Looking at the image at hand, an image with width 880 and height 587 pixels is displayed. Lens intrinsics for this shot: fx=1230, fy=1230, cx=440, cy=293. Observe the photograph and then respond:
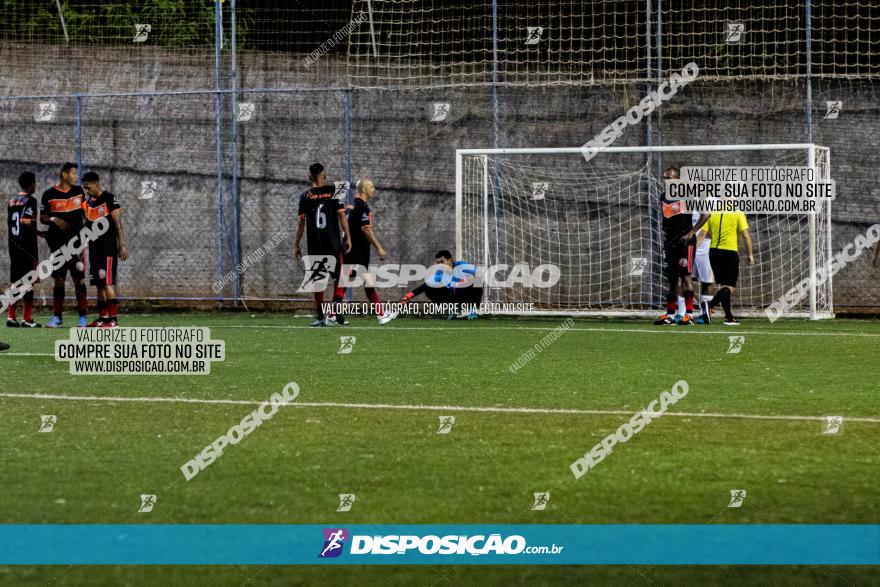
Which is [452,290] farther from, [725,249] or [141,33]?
[141,33]

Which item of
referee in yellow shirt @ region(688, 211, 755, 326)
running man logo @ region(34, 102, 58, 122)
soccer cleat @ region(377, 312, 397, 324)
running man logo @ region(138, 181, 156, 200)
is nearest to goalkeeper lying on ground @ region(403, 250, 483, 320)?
soccer cleat @ region(377, 312, 397, 324)

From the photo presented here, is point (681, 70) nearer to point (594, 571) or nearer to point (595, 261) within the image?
point (595, 261)

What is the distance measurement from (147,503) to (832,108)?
47.8 ft

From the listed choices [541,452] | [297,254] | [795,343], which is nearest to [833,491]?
[541,452]

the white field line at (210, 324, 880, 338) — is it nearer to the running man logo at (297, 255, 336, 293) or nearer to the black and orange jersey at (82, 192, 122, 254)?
the running man logo at (297, 255, 336, 293)

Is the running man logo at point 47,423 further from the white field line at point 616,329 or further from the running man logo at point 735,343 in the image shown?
the white field line at point 616,329

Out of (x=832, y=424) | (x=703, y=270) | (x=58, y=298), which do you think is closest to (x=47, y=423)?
(x=832, y=424)

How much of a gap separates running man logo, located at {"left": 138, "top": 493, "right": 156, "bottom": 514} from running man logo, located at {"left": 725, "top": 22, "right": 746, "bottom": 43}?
48.7ft

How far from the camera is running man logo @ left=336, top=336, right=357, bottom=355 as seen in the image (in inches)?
471

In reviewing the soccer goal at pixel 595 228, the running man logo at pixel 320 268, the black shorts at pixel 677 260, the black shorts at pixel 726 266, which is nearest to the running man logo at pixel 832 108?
the soccer goal at pixel 595 228

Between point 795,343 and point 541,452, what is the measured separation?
7.22 metres

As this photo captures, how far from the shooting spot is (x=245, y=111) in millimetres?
19250

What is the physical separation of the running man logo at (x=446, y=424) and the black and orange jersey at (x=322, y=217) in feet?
27.1

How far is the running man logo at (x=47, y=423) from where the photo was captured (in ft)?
23.4
